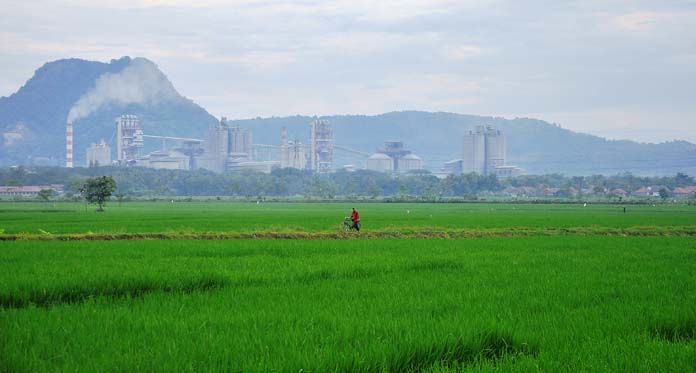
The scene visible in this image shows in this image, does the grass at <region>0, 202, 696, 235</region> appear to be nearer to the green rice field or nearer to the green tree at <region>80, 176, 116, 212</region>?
the green tree at <region>80, 176, 116, 212</region>

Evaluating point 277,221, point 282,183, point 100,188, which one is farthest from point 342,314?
point 282,183

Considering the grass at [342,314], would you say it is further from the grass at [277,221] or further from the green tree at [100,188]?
the green tree at [100,188]

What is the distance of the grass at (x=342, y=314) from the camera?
5.87 meters

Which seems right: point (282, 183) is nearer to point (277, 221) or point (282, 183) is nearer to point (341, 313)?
point (277, 221)

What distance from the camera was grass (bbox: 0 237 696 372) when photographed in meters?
5.87

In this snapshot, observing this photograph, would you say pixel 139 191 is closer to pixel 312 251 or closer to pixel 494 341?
pixel 312 251

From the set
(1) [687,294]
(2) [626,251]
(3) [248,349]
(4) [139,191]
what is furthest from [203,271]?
(4) [139,191]

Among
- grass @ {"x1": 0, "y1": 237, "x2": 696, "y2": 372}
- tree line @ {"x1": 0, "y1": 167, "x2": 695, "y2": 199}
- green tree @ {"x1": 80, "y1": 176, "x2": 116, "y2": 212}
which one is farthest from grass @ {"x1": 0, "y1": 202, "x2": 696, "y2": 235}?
tree line @ {"x1": 0, "y1": 167, "x2": 695, "y2": 199}

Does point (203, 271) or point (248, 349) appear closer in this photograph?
point (248, 349)

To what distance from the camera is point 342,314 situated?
782cm

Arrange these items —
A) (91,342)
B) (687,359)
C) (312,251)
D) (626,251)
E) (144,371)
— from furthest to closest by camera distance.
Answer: (626,251) → (312,251) → (91,342) → (687,359) → (144,371)

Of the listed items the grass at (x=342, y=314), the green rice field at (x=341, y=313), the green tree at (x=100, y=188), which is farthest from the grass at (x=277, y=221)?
the grass at (x=342, y=314)

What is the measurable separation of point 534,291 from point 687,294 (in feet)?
6.91

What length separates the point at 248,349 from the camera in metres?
6.05
